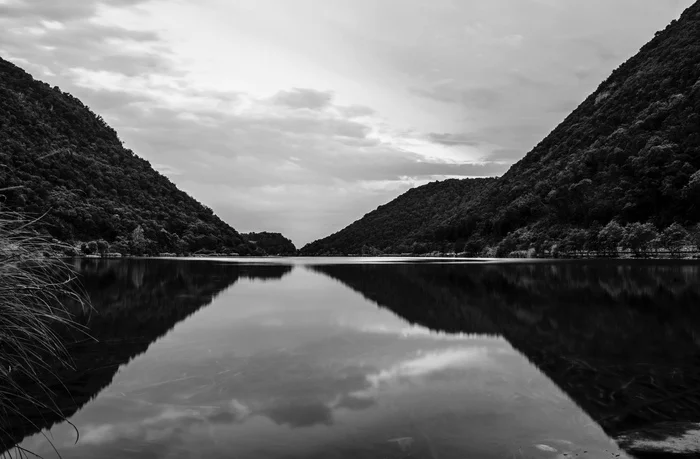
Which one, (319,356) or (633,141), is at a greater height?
(633,141)

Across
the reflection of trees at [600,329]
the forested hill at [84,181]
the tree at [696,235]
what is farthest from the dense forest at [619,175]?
the forested hill at [84,181]

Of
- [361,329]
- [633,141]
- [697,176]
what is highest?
[633,141]

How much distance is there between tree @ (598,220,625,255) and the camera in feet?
309

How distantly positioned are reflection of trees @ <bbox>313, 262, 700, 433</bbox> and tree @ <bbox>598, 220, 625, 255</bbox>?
210 feet

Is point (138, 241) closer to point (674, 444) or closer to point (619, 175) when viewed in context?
point (619, 175)

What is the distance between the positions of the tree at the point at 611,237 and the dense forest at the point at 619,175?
0.22 metres

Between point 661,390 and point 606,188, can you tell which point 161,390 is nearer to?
point 661,390

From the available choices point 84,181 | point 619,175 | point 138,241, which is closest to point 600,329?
point 619,175

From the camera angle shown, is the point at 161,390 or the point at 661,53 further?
the point at 661,53

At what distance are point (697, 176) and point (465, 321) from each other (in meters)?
88.5

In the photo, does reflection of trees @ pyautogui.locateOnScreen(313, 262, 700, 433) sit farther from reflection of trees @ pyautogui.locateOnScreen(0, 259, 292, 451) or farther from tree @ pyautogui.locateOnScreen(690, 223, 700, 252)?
tree @ pyautogui.locateOnScreen(690, 223, 700, 252)

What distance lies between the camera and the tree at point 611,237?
94188 mm

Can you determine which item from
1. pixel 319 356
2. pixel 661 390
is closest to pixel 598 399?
pixel 661 390

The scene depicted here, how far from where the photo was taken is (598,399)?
997 cm
